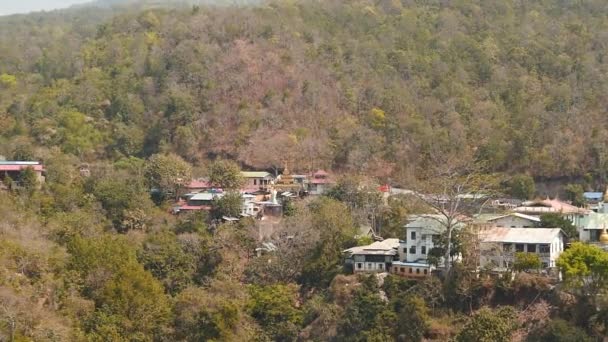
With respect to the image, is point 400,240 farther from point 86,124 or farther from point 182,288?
point 86,124

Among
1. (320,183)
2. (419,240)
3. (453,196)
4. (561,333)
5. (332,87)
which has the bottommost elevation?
(561,333)

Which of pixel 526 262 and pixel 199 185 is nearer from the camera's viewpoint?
pixel 526 262

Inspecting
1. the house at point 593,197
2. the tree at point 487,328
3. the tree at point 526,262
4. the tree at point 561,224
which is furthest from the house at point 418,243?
the house at point 593,197

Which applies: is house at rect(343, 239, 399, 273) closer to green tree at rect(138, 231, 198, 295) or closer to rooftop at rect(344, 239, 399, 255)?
rooftop at rect(344, 239, 399, 255)

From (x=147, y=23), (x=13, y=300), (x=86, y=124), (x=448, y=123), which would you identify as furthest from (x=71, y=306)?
(x=147, y=23)

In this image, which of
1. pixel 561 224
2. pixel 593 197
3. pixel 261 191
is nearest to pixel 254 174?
pixel 261 191

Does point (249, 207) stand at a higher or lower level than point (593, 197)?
lower

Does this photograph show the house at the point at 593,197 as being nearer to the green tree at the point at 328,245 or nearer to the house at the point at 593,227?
the house at the point at 593,227

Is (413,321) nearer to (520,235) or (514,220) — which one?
(520,235)
